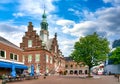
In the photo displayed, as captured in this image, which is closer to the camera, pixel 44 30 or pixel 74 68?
pixel 44 30

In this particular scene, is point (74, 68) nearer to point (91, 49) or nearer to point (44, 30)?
point (44, 30)

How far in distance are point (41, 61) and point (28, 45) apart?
7.33 m

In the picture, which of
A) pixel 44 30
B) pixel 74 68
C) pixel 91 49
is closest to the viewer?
pixel 91 49

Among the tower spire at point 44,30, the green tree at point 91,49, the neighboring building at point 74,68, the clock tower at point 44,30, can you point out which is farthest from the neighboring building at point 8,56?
the neighboring building at point 74,68

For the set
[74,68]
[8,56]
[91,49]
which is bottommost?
[74,68]

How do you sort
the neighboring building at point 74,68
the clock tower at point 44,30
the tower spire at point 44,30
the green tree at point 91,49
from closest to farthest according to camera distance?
the green tree at point 91,49 → the clock tower at point 44,30 → the tower spire at point 44,30 → the neighboring building at point 74,68

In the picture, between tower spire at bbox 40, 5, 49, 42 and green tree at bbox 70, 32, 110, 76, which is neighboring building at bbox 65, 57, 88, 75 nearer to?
tower spire at bbox 40, 5, 49, 42

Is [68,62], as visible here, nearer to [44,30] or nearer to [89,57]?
[44,30]

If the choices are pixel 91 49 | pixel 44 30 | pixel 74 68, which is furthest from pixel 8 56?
pixel 74 68

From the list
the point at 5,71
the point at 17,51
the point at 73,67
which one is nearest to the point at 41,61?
the point at 17,51

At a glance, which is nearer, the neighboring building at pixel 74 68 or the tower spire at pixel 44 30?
the tower spire at pixel 44 30

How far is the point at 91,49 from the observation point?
56.6 metres

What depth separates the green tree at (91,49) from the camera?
5671 centimetres

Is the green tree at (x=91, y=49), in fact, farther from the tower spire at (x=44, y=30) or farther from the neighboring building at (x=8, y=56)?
the tower spire at (x=44, y=30)
